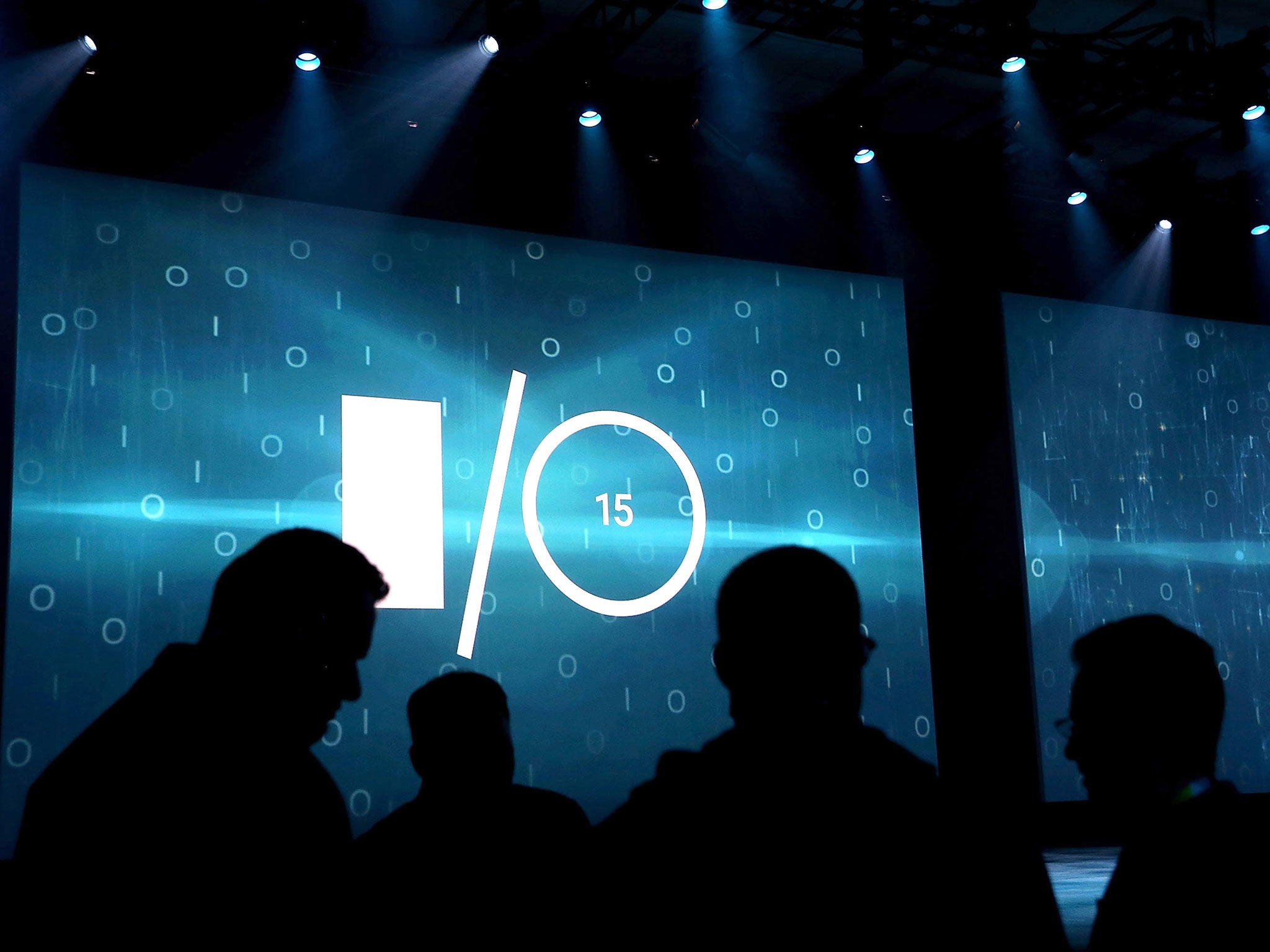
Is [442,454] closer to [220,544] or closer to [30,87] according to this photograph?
[220,544]

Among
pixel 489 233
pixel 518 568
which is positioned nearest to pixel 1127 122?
pixel 489 233

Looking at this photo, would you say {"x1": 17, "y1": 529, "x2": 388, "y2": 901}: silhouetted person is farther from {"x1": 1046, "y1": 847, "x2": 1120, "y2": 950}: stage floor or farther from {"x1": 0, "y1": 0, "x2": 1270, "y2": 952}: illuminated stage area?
{"x1": 0, "y1": 0, "x2": 1270, "y2": 952}: illuminated stage area

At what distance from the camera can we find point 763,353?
6453 mm

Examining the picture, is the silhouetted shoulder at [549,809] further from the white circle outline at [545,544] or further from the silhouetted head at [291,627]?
the white circle outline at [545,544]

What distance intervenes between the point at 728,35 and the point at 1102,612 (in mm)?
3581

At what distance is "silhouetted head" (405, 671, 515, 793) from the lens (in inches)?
79.0

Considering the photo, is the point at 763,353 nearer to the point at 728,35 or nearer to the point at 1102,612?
the point at 728,35

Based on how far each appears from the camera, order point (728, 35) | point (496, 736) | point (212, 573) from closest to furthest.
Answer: point (496, 736) < point (212, 573) < point (728, 35)

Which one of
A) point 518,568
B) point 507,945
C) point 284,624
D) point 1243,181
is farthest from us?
point 1243,181

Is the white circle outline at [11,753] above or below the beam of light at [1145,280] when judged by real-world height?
below

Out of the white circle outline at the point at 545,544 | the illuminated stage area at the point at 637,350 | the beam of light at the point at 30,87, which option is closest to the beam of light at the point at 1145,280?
the illuminated stage area at the point at 637,350

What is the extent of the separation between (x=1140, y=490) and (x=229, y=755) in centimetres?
687

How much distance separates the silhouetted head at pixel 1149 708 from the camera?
152 cm

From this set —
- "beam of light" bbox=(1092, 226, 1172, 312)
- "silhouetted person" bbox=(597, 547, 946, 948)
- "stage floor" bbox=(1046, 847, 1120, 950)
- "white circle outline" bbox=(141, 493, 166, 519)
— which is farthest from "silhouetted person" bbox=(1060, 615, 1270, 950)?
"beam of light" bbox=(1092, 226, 1172, 312)
